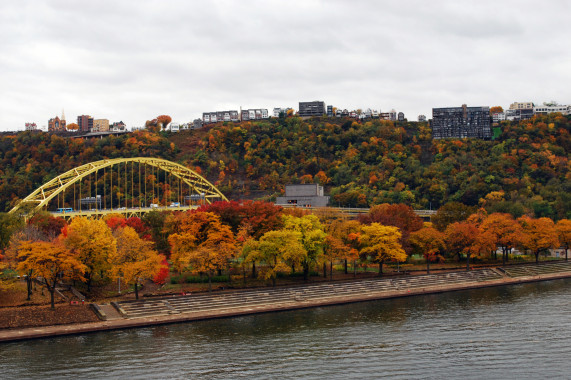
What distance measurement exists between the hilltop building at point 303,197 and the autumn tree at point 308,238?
48252 mm

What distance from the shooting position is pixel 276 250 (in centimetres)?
5675

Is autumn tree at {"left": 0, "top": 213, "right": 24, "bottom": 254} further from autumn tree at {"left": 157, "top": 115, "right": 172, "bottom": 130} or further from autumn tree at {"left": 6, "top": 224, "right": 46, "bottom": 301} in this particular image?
autumn tree at {"left": 157, "top": 115, "right": 172, "bottom": 130}

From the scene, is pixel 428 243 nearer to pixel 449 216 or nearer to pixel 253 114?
pixel 449 216

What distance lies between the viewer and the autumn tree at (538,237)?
72.2 m

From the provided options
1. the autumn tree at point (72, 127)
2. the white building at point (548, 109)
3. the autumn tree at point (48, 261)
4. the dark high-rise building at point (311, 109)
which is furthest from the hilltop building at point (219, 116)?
the autumn tree at point (48, 261)

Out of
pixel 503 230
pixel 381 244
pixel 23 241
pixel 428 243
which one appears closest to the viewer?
pixel 23 241

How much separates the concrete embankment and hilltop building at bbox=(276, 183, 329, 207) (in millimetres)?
45618

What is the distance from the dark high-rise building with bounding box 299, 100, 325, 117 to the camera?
181 meters

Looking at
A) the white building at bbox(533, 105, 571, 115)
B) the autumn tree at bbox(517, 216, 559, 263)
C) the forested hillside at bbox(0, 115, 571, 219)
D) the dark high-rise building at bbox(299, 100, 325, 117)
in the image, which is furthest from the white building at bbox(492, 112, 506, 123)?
the autumn tree at bbox(517, 216, 559, 263)

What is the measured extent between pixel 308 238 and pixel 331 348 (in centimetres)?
2038

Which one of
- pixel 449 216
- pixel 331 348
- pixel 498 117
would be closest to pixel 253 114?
pixel 498 117

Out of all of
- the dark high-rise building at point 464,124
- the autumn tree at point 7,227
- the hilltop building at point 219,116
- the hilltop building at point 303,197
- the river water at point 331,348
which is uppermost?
the hilltop building at point 219,116

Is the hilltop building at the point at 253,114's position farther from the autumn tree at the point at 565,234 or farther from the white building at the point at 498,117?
the autumn tree at the point at 565,234

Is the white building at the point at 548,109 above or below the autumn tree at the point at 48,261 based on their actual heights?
above
